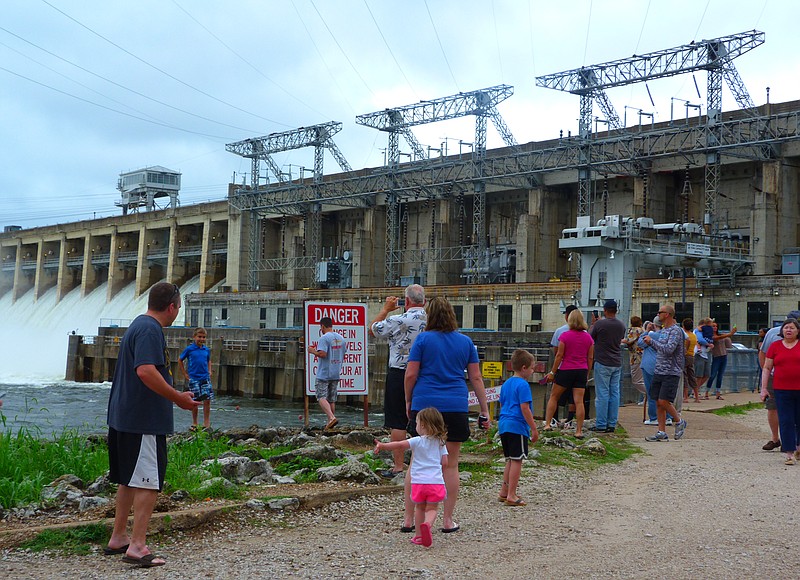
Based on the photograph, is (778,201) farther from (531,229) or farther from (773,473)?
(773,473)

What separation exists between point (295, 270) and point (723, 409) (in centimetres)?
5145

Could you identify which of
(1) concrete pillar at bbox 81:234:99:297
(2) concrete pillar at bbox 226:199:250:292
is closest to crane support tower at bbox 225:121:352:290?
(2) concrete pillar at bbox 226:199:250:292

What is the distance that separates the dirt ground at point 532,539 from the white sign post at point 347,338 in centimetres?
477

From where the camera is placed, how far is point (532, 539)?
689cm

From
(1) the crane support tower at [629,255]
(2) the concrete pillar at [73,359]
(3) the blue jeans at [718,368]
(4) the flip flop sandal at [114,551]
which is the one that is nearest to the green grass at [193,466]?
(4) the flip flop sandal at [114,551]

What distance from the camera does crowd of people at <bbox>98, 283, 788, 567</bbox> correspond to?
237 inches

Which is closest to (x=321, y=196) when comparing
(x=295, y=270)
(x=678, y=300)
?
(x=295, y=270)

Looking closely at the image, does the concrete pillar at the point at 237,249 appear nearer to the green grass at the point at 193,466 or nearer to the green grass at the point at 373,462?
the green grass at the point at 193,466

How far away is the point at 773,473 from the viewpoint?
1023cm

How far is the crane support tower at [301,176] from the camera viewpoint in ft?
208

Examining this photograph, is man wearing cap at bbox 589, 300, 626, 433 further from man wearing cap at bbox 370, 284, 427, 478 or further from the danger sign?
man wearing cap at bbox 370, 284, 427, 478

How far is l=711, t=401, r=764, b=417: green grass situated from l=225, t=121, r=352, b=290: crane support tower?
45.8m

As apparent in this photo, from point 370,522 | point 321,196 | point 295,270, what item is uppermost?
point 321,196

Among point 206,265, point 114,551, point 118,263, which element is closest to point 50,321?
point 118,263
